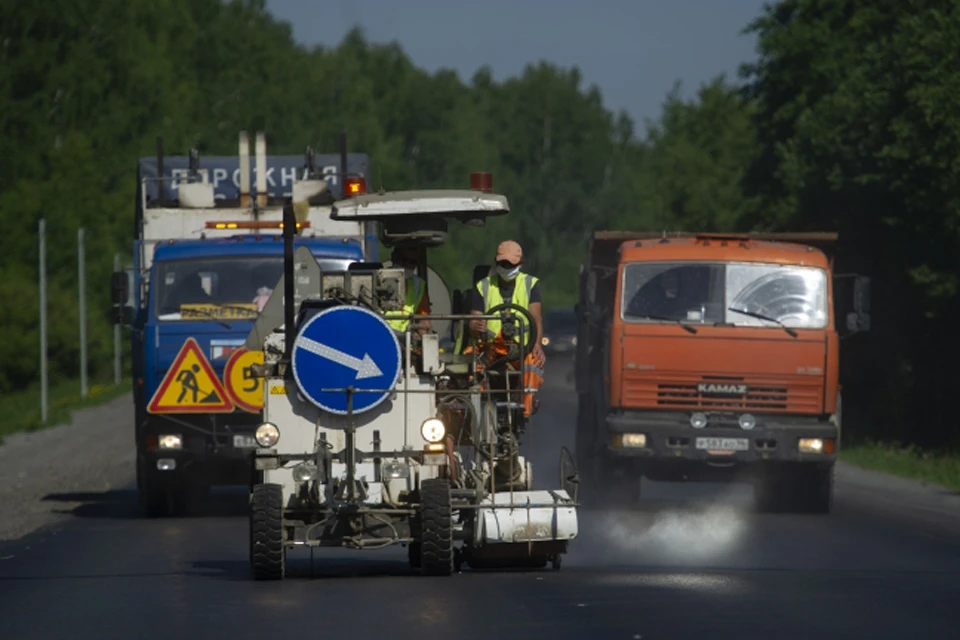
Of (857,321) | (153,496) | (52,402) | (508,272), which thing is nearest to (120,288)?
(153,496)

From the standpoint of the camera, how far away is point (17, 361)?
55375 mm

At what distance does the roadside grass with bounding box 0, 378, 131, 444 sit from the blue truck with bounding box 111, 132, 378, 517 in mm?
16659

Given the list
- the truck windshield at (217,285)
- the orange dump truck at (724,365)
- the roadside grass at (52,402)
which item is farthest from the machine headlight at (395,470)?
the roadside grass at (52,402)

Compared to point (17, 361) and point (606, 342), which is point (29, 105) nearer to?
point (17, 361)

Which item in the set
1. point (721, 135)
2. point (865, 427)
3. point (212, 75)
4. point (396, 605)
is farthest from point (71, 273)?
point (721, 135)

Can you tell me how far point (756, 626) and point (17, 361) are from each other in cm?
4682

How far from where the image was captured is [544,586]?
12711 millimetres

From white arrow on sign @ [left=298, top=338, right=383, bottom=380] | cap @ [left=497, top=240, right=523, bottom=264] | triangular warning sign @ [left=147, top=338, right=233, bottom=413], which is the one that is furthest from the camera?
triangular warning sign @ [left=147, top=338, right=233, bottom=413]

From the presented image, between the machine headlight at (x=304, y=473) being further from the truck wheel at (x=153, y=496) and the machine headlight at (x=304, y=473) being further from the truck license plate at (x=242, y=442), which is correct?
the truck wheel at (x=153, y=496)

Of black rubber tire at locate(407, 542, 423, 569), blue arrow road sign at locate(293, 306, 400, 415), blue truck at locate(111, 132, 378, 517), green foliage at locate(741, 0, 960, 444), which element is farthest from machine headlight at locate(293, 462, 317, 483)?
green foliage at locate(741, 0, 960, 444)

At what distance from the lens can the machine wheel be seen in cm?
1283

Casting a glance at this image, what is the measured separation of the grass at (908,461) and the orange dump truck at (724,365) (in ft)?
16.6

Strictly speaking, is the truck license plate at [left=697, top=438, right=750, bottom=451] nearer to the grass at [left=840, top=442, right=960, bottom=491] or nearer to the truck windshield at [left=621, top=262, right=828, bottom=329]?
the truck windshield at [left=621, top=262, right=828, bottom=329]

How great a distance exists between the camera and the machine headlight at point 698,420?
21.0m
